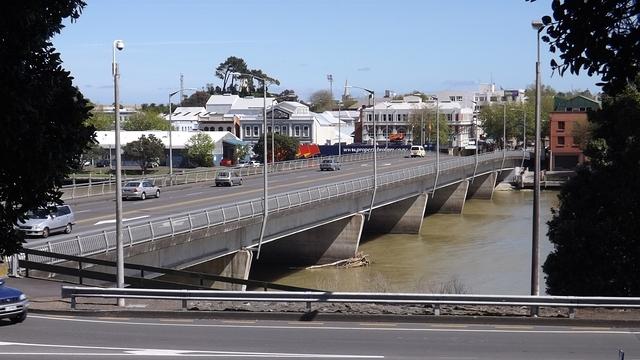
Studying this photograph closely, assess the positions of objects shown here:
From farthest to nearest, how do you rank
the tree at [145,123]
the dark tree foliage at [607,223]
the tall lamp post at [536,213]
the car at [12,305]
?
the tree at [145,123] < the dark tree foliage at [607,223] < the tall lamp post at [536,213] < the car at [12,305]

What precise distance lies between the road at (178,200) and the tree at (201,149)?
718 inches

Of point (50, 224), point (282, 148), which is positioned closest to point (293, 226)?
point (50, 224)

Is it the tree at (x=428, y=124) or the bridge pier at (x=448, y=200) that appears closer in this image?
the bridge pier at (x=448, y=200)

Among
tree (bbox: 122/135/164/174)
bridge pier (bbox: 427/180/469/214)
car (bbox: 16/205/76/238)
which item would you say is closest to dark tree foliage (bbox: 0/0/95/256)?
car (bbox: 16/205/76/238)

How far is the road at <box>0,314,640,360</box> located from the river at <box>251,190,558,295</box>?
14137 mm

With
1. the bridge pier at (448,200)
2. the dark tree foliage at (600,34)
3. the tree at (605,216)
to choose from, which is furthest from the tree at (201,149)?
the dark tree foliage at (600,34)

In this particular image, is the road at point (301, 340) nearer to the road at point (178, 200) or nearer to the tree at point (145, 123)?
the road at point (178, 200)

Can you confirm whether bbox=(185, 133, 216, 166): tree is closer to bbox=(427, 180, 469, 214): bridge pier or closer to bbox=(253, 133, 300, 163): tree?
bbox=(253, 133, 300, 163): tree

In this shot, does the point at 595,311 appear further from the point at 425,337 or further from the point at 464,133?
the point at 464,133

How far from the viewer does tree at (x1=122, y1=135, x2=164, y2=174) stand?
3463 inches

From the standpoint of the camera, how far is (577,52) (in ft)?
31.4

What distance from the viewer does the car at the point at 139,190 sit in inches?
2093

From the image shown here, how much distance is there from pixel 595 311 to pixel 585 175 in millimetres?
9586

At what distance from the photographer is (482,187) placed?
100125 mm
